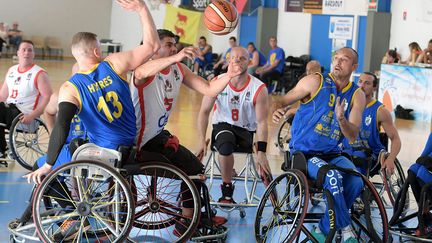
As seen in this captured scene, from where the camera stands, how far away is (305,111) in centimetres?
541

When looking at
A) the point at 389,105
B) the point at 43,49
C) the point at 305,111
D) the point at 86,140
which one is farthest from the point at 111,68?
the point at 43,49

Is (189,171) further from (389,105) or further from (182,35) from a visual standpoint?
(182,35)

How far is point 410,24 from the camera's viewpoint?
1742cm

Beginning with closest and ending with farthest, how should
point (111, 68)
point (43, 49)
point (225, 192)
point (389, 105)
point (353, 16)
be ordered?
point (111, 68) → point (225, 192) → point (389, 105) → point (353, 16) → point (43, 49)

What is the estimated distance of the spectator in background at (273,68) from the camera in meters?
18.7

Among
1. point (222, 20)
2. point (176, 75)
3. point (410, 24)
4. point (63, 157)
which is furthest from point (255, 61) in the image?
point (63, 157)

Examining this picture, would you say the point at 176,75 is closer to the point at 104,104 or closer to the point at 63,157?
the point at 104,104

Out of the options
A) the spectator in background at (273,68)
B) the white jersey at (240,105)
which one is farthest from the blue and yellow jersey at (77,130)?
the spectator in background at (273,68)

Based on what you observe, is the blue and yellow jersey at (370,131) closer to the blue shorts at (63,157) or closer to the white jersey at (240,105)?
the white jersey at (240,105)

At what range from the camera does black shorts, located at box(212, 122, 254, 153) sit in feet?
20.9

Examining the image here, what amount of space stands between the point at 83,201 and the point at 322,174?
156 centimetres

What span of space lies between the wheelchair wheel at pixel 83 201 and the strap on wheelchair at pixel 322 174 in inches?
49.8

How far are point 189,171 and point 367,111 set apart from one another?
219cm

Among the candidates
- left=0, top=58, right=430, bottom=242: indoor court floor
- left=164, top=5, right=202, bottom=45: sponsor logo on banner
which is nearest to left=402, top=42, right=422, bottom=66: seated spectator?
left=0, top=58, right=430, bottom=242: indoor court floor
